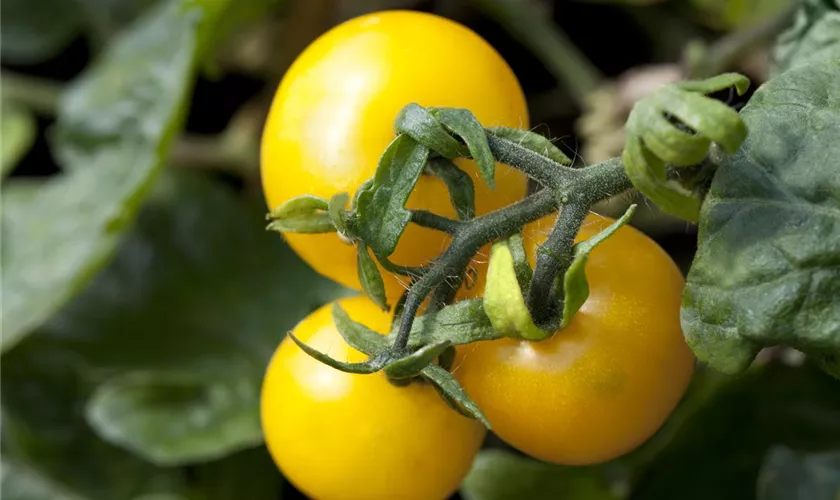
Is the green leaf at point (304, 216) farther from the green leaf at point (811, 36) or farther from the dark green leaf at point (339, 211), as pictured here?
the green leaf at point (811, 36)

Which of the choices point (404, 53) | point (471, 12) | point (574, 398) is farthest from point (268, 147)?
point (471, 12)

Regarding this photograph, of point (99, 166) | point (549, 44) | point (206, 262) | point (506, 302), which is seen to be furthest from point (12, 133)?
point (506, 302)

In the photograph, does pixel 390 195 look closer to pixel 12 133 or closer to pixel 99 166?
pixel 99 166

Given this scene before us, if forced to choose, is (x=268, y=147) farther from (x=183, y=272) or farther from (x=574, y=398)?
(x=183, y=272)

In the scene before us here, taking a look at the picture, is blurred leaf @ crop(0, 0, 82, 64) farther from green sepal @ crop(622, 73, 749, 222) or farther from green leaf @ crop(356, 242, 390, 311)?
green sepal @ crop(622, 73, 749, 222)

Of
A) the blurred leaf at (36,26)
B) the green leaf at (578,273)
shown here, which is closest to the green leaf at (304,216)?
the green leaf at (578,273)

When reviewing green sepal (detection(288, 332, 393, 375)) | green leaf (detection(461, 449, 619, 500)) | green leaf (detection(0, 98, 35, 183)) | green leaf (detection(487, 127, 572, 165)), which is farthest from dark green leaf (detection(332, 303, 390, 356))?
green leaf (detection(0, 98, 35, 183))
